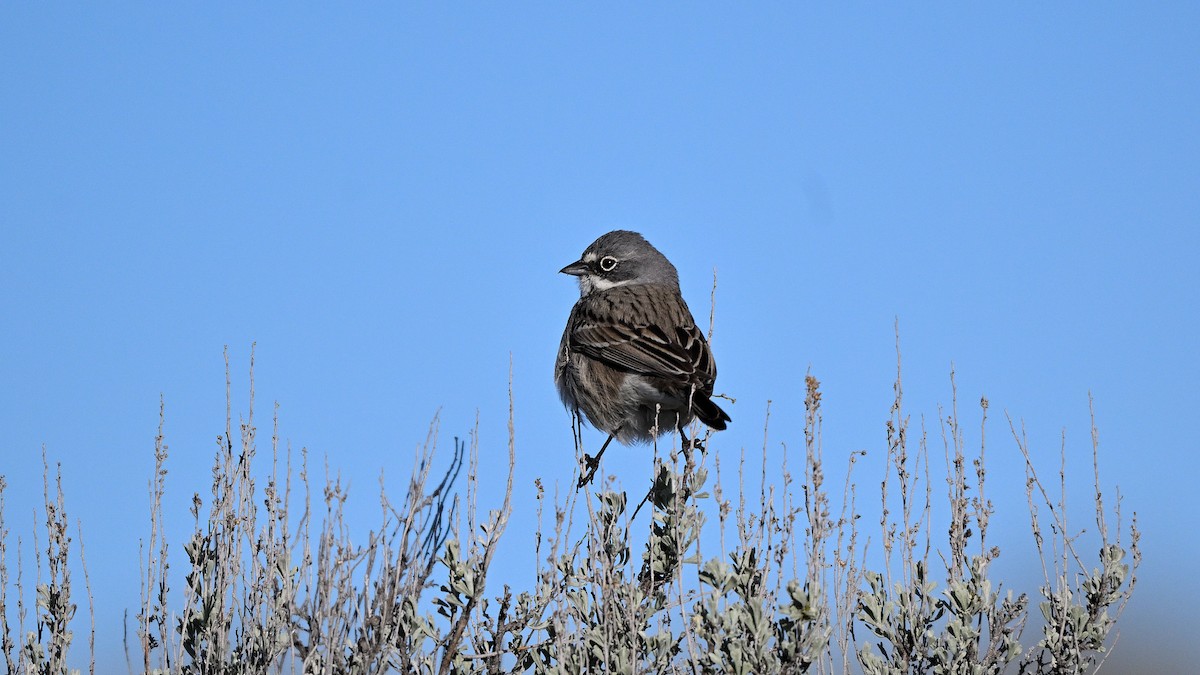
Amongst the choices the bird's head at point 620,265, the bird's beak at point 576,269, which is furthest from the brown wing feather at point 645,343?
the bird's beak at point 576,269

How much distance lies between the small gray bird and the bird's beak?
0.43 m

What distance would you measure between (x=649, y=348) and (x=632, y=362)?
0.16 m

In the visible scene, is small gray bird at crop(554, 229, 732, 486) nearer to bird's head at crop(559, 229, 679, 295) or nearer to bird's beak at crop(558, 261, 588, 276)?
bird's head at crop(559, 229, 679, 295)

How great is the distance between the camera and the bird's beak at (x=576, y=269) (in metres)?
9.82

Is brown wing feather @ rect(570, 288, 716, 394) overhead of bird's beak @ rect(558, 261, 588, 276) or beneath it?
beneath

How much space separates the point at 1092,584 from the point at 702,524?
96.9 inches

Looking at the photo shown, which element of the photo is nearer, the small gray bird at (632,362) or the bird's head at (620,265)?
the small gray bird at (632,362)

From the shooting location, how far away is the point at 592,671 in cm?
582

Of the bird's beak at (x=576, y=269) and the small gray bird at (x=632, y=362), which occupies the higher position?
the bird's beak at (x=576, y=269)

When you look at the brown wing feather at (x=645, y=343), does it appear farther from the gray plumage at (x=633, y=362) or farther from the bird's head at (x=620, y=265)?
the bird's head at (x=620, y=265)

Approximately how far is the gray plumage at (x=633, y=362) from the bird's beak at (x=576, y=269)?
0.33 metres

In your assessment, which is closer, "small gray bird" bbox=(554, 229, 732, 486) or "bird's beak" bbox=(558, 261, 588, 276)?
"small gray bird" bbox=(554, 229, 732, 486)

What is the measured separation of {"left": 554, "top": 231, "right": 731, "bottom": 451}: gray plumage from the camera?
26.0 ft

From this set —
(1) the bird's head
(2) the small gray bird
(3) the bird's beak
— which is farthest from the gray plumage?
(3) the bird's beak
